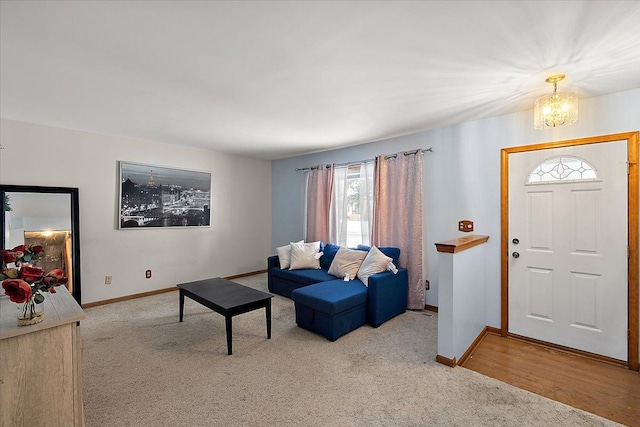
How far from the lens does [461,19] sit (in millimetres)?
1544

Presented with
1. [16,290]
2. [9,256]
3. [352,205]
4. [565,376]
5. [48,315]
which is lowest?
[565,376]

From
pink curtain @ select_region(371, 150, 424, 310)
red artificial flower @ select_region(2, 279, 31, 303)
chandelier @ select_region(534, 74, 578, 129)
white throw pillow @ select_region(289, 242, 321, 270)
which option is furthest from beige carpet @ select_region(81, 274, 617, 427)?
chandelier @ select_region(534, 74, 578, 129)

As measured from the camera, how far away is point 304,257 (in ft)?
14.3

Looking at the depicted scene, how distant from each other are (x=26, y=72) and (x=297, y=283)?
11.1ft

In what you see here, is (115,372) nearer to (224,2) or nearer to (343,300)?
(343,300)

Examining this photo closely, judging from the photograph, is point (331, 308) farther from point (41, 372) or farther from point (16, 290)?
point (16, 290)

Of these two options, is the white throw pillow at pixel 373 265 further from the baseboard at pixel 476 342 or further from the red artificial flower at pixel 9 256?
the red artificial flower at pixel 9 256

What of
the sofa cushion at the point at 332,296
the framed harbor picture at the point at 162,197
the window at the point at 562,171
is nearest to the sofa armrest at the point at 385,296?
the sofa cushion at the point at 332,296

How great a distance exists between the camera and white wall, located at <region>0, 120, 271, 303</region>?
3.43m

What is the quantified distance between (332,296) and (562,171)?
2570 mm

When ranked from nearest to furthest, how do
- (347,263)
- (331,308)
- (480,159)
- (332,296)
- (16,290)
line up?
(16,290), (331,308), (332,296), (480,159), (347,263)

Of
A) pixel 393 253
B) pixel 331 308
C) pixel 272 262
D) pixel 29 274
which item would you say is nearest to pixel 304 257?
pixel 272 262

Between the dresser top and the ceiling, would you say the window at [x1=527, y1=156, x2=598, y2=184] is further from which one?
the dresser top

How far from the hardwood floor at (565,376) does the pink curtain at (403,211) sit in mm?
1065
